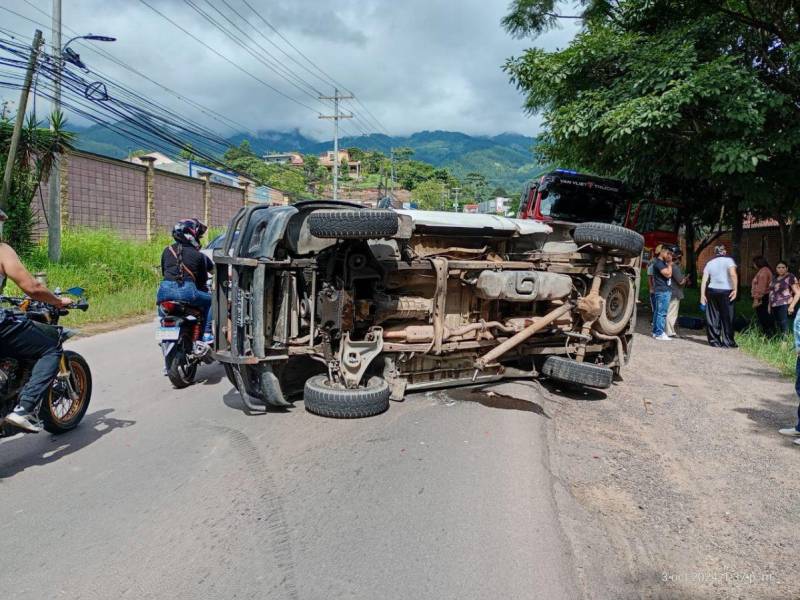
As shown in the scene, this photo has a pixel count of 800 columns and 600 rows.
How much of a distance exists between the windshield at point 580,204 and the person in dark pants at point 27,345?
35.9ft

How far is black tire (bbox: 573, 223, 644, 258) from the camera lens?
6.21 meters

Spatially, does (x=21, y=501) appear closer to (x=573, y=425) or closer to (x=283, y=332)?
(x=283, y=332)

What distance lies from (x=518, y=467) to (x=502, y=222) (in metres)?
2.89

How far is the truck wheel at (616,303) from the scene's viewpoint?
6609 mm

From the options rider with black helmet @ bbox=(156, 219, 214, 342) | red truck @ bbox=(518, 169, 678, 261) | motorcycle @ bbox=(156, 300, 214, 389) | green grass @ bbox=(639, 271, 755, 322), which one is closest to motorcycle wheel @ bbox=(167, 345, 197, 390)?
motorcycle @ bbox=(156, 300, 214, 389)

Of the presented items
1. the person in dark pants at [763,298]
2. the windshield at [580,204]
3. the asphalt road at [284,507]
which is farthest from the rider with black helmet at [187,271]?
the person in dark pants at [763,298]

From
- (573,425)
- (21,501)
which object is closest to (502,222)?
(573,425)

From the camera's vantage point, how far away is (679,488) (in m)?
4.19

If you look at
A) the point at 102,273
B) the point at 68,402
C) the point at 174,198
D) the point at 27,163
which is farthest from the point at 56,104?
the point at 68,402

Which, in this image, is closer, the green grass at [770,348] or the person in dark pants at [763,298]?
the green grass at [770,348]

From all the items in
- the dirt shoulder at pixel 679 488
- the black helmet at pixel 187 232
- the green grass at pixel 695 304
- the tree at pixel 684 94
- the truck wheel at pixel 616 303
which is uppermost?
the tree at pixel 684 94

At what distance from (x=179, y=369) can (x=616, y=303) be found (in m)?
4.92

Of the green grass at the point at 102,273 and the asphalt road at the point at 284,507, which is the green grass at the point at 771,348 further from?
the green grass at the point at 102,273

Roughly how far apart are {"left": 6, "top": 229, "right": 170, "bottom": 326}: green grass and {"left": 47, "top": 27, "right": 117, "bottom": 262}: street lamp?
45 centimetres
